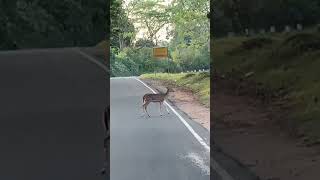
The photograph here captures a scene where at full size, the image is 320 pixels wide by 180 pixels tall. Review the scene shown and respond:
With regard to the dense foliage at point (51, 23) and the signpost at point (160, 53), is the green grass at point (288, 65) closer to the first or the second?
the signpost at point (160, 53)

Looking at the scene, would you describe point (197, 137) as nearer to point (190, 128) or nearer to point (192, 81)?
point (190, 128)

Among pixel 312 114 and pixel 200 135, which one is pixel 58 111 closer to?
pixel 200 135

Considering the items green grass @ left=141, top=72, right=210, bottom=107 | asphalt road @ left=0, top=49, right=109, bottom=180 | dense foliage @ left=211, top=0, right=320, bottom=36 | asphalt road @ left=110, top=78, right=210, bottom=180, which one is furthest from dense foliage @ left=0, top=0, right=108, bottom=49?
dense foliage @ left=211, top=0, right=320, bottom=36

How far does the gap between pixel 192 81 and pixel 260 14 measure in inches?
35.6

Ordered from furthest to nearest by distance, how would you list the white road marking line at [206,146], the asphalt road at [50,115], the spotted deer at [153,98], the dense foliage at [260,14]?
the spotted deer at [153,98] < the asphalt road at [50,115] < the dense foliage at [260,14] < the white road marking line at [206,146]

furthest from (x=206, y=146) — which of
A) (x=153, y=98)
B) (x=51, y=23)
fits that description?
(x=51, y=23)

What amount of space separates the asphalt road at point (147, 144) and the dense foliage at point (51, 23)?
1.83 feet

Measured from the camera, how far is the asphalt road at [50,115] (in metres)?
5.74

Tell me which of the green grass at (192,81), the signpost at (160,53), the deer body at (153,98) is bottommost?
the deer body at (153,98)

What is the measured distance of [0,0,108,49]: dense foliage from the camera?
5.54 metres

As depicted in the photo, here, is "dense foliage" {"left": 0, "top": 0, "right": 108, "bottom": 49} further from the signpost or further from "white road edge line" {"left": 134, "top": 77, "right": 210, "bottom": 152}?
"white road edge line" {"left": 134, "top": 77, "right": 210, "bottom": 152}

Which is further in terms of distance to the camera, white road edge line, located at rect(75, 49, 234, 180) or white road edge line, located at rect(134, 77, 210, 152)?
white road edge line, located at rect(134, 77, 210, 152)

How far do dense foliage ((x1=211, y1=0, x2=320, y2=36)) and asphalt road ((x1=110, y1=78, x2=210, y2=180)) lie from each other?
1.04 meters

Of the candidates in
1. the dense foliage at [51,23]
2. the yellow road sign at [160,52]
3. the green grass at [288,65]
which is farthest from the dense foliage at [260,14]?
the dense foliage at [51,23]
